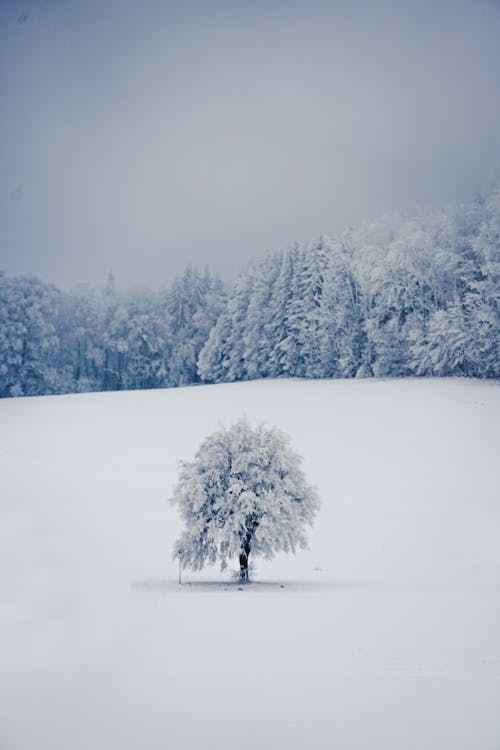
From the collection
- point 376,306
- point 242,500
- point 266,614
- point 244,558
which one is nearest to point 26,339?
point 376,306

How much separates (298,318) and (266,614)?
49.5 metres

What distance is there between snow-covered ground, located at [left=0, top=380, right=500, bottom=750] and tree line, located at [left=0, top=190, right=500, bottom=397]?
52.7ft

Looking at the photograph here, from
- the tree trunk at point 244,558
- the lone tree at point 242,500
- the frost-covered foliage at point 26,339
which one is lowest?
the tree trunk at point 244,558

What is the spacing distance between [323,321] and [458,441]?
26336 millimetres

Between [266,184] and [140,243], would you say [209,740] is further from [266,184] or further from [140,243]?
[266,184]

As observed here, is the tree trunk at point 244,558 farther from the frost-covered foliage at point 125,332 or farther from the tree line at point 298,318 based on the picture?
the frost-covered foliage at point 125,332

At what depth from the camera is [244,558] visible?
14734 mm

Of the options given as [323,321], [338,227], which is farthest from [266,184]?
[323,321]

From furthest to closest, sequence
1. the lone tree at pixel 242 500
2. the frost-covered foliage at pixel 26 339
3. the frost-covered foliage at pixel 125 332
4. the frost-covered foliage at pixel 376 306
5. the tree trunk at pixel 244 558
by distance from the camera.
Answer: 1. the frost-covered foliage at pixel 125 332
2. the frost-covered foliage at pixel 26 339
3. the frost-covered foliage at pixel 376 306
4. the tree trunk at pixel 244 558
5. the lone tree at pixel 242 500

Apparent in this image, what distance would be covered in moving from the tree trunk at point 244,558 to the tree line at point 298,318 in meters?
30.3

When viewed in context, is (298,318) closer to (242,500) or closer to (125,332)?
(125,332)

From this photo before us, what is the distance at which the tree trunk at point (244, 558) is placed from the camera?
14352 mm

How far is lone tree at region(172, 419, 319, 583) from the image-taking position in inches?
548

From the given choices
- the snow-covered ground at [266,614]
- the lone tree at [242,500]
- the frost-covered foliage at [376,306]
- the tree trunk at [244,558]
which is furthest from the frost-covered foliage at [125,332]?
the tree trunk at [244,558]
